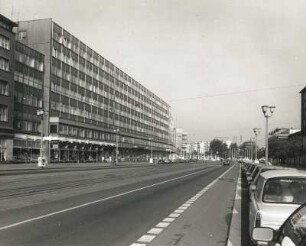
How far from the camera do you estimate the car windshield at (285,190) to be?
28.4 feet

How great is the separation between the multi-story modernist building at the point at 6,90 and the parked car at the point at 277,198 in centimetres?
6387

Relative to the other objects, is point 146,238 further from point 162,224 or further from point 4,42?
point 4,42

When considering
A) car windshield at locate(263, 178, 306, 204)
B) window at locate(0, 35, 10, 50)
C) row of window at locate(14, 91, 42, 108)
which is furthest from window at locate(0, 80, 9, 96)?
car windshield at locate(263, 178, 306, 204)

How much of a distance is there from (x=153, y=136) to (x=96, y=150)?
5677 centimetres

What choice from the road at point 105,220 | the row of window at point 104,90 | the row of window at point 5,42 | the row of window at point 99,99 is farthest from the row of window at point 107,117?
the road at point 105,220

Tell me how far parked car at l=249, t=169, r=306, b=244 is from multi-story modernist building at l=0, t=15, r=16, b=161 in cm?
6387

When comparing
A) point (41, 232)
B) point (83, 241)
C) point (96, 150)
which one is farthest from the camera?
point (96, 150)

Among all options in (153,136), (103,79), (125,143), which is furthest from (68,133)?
(153,136)

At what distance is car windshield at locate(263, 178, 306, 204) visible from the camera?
8646 mm

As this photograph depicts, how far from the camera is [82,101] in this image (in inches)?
3900

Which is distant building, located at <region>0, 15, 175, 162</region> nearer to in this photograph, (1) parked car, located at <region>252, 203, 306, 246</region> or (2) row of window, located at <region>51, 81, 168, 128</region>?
(2) row of window, located at <region>51, 81, 168, 128</region>

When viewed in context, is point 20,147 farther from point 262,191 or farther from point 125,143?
point 262,191

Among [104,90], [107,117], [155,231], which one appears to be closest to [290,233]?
[155,231]

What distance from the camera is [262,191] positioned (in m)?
8.89
